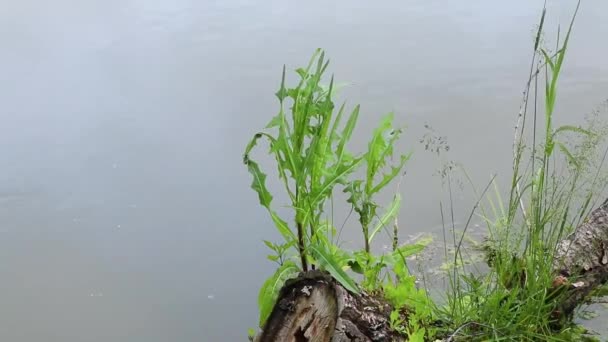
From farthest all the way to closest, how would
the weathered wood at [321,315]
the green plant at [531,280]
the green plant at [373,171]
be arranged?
1. the green plant at [373,171]
2. the green plant at [531,280]
3. the weathered wood at [321,315]

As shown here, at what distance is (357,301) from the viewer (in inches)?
52.1

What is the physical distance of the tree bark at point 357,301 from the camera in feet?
3.85

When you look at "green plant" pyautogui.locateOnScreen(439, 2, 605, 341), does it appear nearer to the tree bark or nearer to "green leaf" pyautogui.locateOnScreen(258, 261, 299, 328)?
the tree bark

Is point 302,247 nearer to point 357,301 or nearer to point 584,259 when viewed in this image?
point 357,301

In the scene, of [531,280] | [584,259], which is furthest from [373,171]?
[584,259]

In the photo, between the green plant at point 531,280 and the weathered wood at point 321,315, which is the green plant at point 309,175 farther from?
the green plant at point 531,280

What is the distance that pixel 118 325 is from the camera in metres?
1.73

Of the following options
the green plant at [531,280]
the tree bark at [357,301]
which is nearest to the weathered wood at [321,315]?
the tree bark at [357,301]

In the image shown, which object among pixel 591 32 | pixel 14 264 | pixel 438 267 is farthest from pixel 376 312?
pixel 591 32

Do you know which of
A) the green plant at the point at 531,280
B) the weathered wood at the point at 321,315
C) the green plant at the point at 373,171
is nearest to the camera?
the weathered wood at the point at 321,315

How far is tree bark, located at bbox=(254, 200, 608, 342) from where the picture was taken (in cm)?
117

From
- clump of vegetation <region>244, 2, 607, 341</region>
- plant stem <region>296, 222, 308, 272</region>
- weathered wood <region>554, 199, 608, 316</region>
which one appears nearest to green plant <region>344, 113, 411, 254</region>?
clump of vegetation <region>244, 2, 607, 341</region>

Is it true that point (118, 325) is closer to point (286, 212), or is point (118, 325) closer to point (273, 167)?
point (286, 212)

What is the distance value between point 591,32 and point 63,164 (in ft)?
7.61
